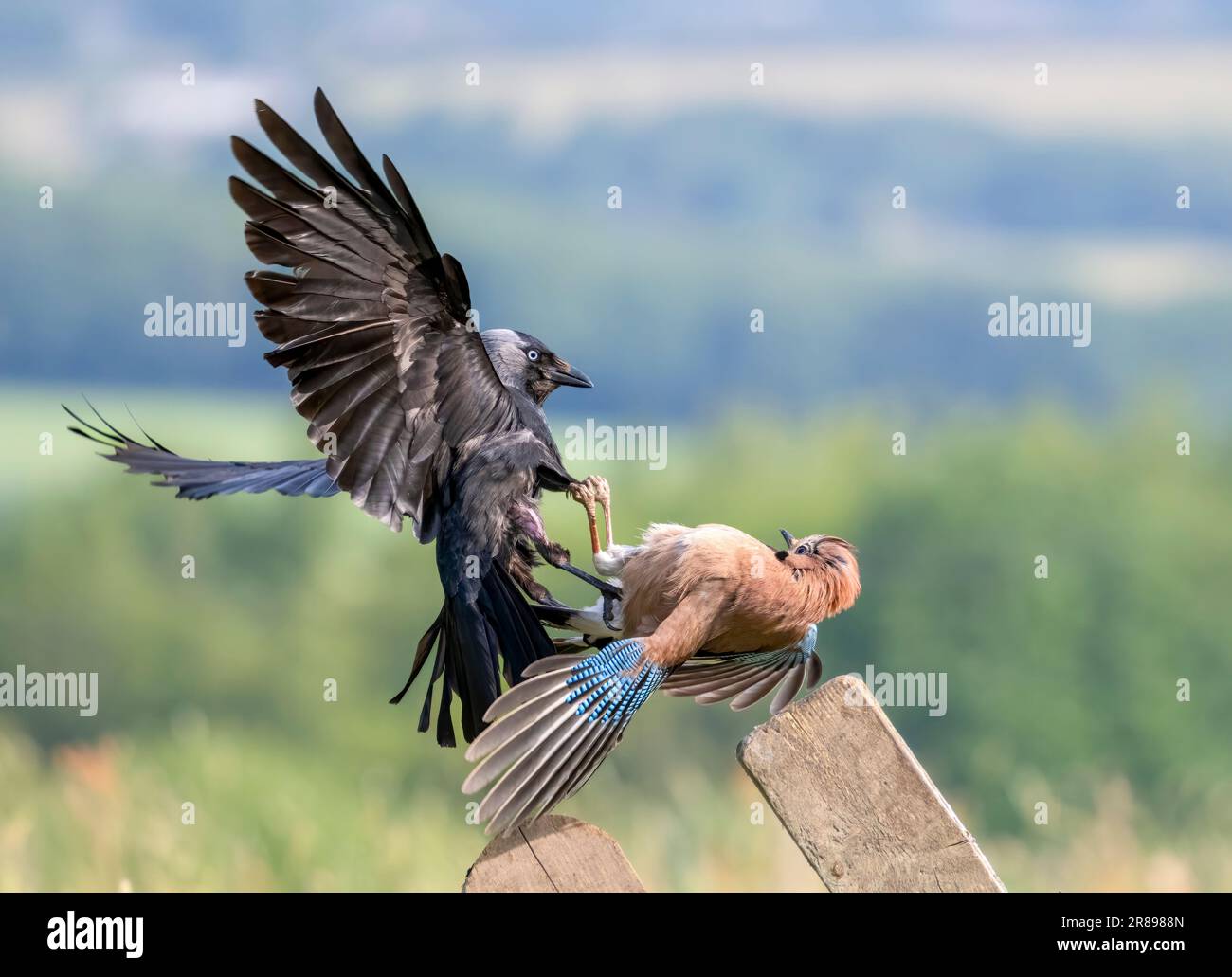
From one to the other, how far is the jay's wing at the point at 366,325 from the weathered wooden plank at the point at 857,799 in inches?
63.7

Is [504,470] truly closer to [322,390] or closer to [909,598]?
[322,390]

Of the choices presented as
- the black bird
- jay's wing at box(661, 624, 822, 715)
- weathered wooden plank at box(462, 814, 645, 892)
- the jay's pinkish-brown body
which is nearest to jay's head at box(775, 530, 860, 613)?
the jay's pinkish-brown body

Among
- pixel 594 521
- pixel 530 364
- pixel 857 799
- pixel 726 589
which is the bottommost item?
pixel 857 799

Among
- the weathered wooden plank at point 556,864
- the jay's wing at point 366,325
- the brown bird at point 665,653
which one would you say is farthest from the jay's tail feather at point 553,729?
the jay's wing at point 366,325

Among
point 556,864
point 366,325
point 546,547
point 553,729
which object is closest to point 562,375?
point 546,547

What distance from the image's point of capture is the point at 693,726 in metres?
9.55

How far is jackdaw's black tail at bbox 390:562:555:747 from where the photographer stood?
168 inches

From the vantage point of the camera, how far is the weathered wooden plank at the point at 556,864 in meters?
3.05

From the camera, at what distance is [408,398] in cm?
426

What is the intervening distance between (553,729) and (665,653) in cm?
48

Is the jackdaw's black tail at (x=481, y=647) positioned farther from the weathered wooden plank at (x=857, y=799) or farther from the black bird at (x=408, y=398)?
the weathered wooden plank at (x=857, y=799)

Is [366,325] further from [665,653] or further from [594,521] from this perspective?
[665,653]

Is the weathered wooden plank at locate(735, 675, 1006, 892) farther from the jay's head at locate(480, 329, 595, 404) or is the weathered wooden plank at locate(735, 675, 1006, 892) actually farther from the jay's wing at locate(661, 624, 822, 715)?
the jay's head at locate(480, 329, 595, 404)

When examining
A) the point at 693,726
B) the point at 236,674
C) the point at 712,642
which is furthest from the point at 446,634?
the point at 236,674
